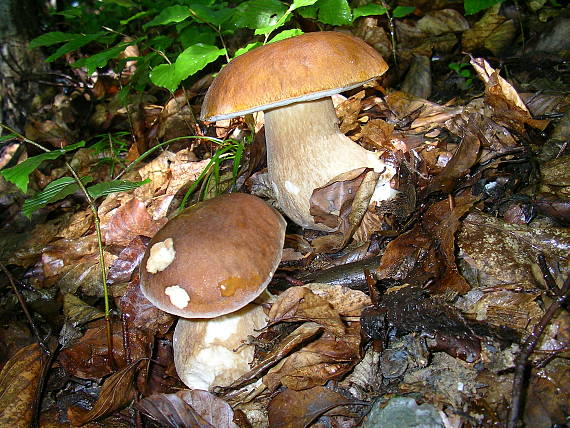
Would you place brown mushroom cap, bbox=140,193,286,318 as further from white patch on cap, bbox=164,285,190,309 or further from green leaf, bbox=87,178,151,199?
green leaf, bbox=87,178,151,199

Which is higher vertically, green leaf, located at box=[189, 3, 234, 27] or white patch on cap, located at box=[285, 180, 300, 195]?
green leaf, located at box=[189, 3, 234, 27]

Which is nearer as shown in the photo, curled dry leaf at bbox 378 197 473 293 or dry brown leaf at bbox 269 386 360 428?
dry brown leaf at bbox 269 386 360 428

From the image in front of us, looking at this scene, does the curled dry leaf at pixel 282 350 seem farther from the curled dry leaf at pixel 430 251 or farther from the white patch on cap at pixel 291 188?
the white patch on cap at pixel 291 188

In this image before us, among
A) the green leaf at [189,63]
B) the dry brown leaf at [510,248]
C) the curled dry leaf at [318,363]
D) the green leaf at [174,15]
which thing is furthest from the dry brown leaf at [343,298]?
the green leaf at [174,15]

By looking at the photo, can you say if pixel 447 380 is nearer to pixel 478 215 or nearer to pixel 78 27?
pixel 478 215

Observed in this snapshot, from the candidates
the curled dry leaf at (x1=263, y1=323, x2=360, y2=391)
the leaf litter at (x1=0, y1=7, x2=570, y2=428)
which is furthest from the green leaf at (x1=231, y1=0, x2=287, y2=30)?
the curled dry leaf at (x1=263, y1=323, x2=360, y2=391)

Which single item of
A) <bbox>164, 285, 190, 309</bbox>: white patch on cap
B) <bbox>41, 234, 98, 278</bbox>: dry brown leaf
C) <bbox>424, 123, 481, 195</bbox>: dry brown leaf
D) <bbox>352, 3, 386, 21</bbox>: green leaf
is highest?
<bbox>352, 3, 386, 21</bbox>: green leaf
